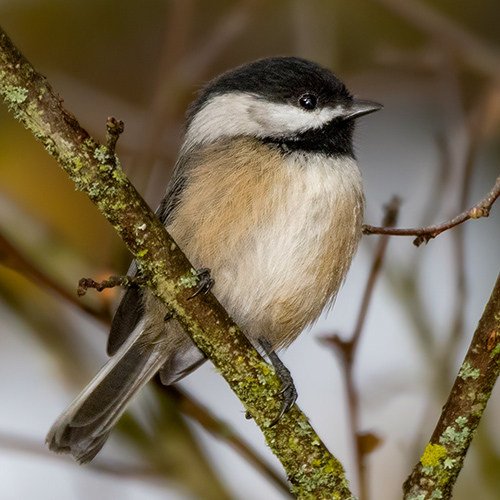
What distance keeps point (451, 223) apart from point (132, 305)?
1.01 metres

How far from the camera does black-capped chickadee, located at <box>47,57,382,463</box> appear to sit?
1.85 m

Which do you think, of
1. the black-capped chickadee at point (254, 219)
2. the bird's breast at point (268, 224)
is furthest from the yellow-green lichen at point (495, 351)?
the bird's breast at point (268, 224)

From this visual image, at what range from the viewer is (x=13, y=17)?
3.10 m

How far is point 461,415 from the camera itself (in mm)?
1386

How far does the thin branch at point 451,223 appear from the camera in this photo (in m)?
1.33

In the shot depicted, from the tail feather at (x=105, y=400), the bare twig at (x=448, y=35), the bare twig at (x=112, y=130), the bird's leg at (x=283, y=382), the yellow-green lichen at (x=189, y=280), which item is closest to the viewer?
the bare twig at (x=112, y=130)

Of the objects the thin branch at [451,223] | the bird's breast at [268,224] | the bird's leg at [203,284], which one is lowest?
the bird's leg at [203,284]

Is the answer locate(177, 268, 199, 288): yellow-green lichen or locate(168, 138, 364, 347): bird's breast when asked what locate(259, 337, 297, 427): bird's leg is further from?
locate(177, 268, 199, 288): yellow-green lichen

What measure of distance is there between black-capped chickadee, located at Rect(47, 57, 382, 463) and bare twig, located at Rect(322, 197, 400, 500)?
144 mm

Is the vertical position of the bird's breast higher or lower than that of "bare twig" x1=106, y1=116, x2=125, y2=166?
higher

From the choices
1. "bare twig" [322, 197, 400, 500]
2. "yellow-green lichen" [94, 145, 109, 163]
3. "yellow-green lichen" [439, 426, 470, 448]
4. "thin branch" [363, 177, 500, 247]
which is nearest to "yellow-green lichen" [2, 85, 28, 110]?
"yellow-green lichen" [94, 145, 109, 163]

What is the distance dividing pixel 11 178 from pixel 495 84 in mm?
1913

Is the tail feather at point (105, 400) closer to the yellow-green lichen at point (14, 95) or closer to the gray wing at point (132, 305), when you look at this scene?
the gray wing at point (132, 305)

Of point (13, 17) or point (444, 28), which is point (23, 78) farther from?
point (13, 17)
